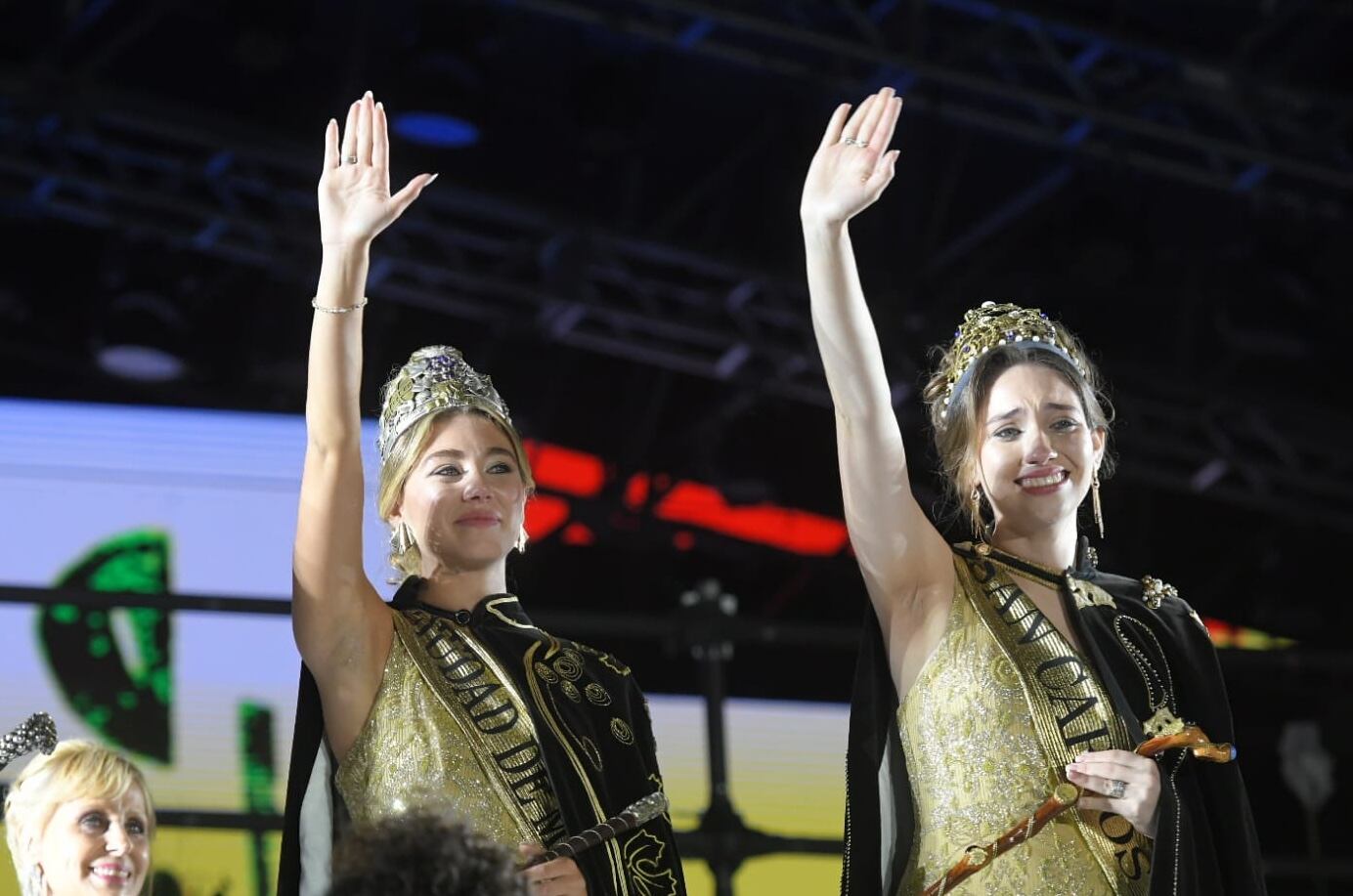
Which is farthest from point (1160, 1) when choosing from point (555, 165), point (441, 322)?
point (441, 322)

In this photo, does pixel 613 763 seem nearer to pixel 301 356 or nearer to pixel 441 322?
pixel 301 356

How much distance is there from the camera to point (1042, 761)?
2730 millimetres

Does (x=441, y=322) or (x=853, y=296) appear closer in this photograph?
(x=853, y=296)

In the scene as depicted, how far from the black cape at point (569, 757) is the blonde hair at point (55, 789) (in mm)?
350

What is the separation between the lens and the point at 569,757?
2.79 meters

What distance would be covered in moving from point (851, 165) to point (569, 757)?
0.97 meters

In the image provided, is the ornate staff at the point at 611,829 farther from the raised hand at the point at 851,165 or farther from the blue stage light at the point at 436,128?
the blue stage light at the point at 436,128

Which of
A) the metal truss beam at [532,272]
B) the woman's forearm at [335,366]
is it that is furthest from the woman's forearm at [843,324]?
the metal truss beam at [532,272]

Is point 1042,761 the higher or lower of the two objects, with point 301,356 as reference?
lower

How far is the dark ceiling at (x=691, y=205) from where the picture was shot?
709 centimetres

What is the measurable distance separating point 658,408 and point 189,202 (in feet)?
8.95

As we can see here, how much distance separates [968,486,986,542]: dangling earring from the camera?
3070 mm

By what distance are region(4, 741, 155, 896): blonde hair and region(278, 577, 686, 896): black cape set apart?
0.35 meters

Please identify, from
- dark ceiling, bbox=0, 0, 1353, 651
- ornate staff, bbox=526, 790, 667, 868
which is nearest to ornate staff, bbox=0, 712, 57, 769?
ornate staff, bbox=526, 790, 667, 868
